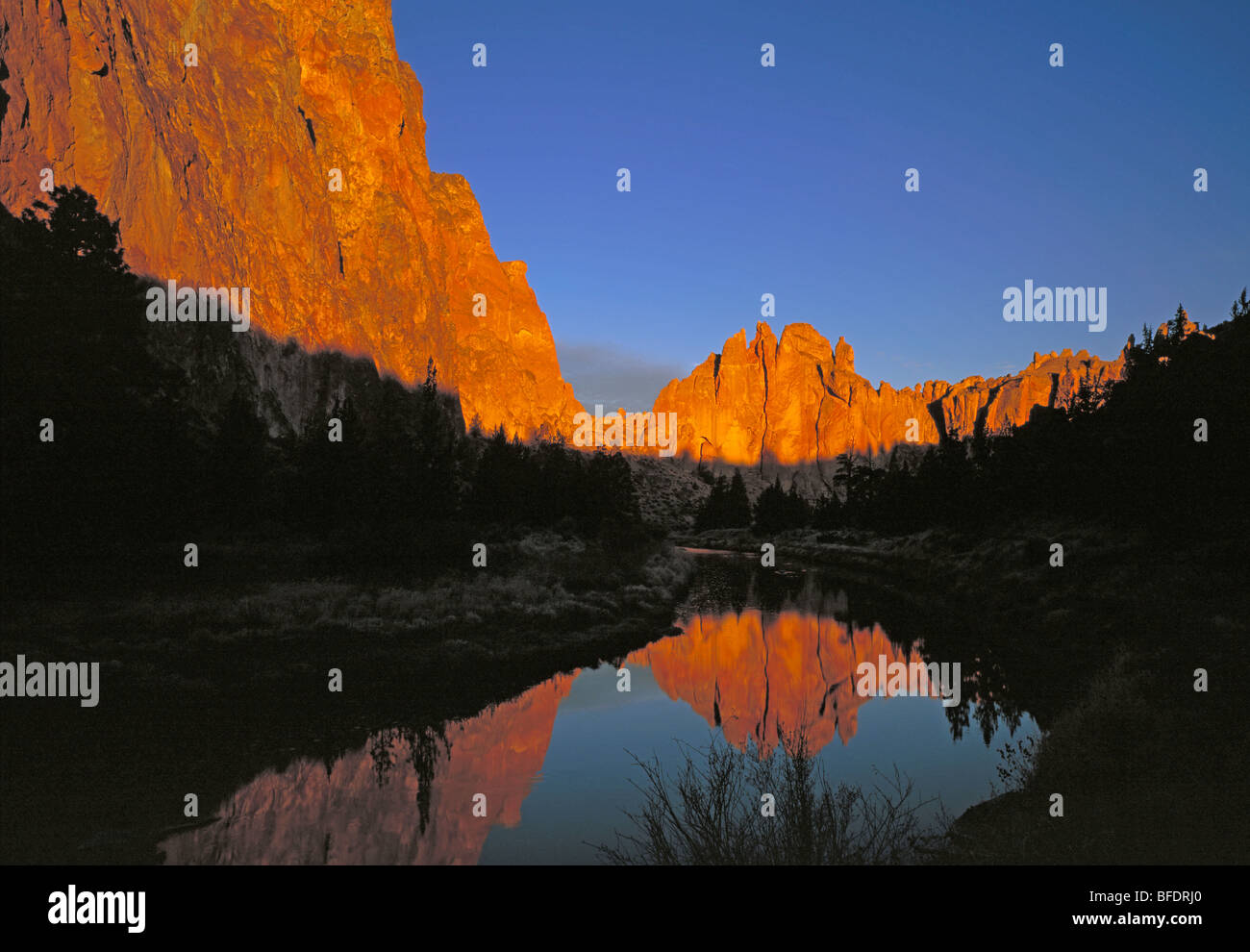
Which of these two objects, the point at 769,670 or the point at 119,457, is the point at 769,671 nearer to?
the point at 769,670

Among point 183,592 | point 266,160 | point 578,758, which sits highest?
point 266,160

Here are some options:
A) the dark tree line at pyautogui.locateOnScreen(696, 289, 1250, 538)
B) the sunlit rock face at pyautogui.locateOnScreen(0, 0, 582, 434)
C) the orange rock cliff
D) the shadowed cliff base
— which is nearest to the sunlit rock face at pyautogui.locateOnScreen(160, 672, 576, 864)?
the shadowed cliff base

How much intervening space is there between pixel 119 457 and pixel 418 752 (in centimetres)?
1786

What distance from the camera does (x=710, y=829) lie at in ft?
25.3

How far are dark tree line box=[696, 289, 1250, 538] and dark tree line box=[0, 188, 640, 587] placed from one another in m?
34.7

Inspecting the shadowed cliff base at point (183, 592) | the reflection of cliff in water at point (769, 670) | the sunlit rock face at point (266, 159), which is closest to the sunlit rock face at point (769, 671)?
the reflection of cliff in water at point (769, 670)

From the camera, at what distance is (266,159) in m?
107

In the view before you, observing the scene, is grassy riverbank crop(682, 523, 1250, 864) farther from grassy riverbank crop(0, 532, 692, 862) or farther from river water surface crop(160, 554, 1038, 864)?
grassy riverbank crop(0, 532, 692, 862)

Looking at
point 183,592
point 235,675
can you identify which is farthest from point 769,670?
point 183,592

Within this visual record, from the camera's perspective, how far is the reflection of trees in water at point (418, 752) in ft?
39.2

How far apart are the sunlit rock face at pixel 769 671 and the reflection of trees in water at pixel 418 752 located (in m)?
5.86

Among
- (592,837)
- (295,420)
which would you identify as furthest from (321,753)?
(295,420)
